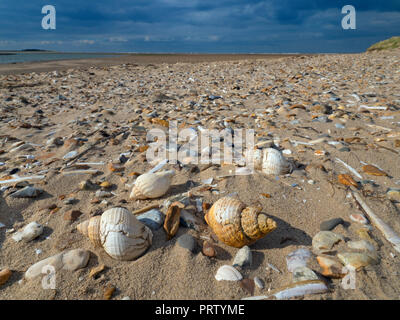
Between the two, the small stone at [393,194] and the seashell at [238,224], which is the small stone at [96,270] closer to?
the seashell at [238,224]

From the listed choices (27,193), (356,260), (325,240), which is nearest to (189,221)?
(325,240)

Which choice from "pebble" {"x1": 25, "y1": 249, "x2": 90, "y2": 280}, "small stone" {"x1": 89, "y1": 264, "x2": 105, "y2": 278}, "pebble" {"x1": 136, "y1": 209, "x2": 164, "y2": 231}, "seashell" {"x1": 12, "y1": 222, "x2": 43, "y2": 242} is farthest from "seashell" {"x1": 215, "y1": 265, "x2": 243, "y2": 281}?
"seashell" {"x1": 12, "y1": 222, "x2": 43, "y2": 242}

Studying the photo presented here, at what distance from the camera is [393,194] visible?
226cm

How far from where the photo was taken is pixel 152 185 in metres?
2.33

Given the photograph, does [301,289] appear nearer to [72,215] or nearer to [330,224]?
[330,224]

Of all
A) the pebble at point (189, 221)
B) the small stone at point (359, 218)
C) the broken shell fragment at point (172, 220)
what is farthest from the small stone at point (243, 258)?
the small stone at point (359, 218)

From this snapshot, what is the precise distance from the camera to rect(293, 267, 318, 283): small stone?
1.54 metres

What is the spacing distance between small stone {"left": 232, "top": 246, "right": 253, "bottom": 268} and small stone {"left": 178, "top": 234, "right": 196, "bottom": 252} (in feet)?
1.00

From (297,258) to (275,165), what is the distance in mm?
1066

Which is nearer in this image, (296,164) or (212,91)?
(296,164)

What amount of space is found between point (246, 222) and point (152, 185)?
0.99m

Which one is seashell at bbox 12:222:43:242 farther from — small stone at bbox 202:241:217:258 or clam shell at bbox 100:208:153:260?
small stone at bbox 202:241:217:258
